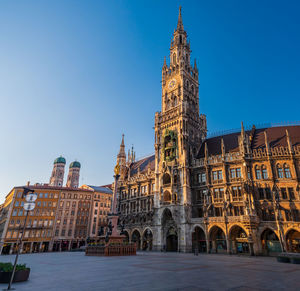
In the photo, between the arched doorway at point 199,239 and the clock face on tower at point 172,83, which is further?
the clock face on tower at point 172,83

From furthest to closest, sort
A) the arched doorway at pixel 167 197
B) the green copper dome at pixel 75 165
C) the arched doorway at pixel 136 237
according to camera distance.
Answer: the green copper dome at pixel 75 165, the arched doorway at pixel 136 237, the arched doorway at pixel 167 197

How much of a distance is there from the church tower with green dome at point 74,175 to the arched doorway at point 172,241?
101795 millimetres

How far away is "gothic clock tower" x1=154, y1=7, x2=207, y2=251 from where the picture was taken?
156ft

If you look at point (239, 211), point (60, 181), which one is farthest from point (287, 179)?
point (60, 181)

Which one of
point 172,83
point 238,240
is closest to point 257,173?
point 238,240

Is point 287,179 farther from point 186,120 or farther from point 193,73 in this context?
point 193,73

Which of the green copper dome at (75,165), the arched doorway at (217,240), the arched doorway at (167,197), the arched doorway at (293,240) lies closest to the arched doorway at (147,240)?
the arched doorway at (167,197)

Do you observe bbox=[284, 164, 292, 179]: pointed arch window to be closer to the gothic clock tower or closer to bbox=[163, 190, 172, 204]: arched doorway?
the gothic clock tower

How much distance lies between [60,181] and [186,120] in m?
109

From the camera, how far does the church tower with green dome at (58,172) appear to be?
13775cm

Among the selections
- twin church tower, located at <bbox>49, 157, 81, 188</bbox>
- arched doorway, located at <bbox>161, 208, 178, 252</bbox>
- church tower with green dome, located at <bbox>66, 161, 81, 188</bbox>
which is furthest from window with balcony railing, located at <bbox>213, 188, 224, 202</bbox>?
church tower with green dome, located at <bbox>66, 161, 81, 188</bbox>

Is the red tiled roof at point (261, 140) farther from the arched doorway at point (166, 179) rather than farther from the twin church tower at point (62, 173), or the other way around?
the twin church tower at point (62, 173)

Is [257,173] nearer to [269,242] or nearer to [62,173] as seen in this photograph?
[269,242]

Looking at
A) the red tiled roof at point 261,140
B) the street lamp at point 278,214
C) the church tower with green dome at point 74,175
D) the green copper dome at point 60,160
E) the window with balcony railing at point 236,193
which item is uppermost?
the green copper dome at point 60,160
